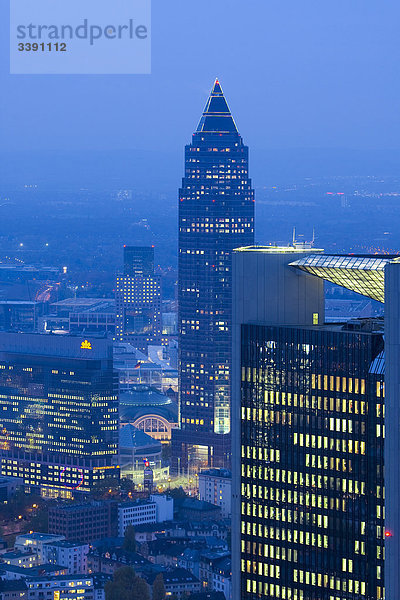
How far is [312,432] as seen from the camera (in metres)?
75.4

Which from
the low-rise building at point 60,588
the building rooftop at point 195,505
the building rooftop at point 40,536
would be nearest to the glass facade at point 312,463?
the low-rise building at point 60,588

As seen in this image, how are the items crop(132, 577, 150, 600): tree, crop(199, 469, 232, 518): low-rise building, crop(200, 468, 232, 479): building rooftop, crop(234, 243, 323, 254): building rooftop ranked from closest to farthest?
crop(234, 243, 323, 254): building rooftop < crop(132, 577, 150, 600): tree < crop(199, 469, 232, 518): low-rise building < crop(200, 468, 232, 479): building rooftop

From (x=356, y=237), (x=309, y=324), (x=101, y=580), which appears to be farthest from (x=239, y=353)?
(x=356, y=237)

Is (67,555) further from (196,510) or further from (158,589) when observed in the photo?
(196,510)

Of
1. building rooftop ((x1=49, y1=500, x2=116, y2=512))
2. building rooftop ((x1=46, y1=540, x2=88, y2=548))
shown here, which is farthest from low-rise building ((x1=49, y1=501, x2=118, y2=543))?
building rooftop ((x1=46, y1=540, x2=88, y2=548))

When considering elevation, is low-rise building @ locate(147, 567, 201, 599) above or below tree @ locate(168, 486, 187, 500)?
below

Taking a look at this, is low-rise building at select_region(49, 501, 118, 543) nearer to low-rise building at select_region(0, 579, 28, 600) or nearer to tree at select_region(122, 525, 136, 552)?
tree at select_region(122, 525, 136, 552)

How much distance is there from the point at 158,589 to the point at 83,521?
30253mm

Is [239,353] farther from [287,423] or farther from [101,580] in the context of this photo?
[101,580]

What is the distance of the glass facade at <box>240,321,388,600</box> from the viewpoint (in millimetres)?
73000

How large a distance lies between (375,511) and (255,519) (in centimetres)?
662

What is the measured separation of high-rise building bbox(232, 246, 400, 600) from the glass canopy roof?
0.23 ft

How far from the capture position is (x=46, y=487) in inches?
7589

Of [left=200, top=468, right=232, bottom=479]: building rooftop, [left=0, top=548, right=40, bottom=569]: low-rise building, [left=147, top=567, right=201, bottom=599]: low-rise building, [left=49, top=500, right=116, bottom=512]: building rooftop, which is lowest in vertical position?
[left=147, top=567, right=201, bottom=599]: low-rise building
